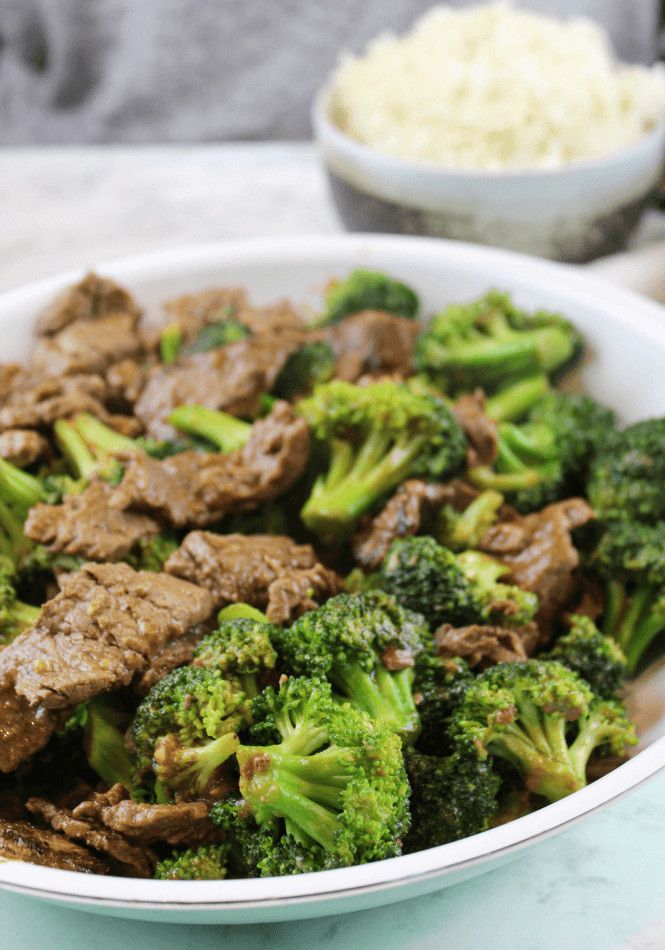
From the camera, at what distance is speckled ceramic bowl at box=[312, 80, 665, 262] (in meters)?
3.33

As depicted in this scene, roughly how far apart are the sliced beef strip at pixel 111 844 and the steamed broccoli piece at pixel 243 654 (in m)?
0.34

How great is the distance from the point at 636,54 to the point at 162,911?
6.87 meters

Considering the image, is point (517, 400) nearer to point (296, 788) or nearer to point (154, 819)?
point (296, 788)

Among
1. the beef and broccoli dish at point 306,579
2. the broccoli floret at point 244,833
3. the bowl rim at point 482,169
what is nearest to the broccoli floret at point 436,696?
the beef and broccoli dish at point 306,579

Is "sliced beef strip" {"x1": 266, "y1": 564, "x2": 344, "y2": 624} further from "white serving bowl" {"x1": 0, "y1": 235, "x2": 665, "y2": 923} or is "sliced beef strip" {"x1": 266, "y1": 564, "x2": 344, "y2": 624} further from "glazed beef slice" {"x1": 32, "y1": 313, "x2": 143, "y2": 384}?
"glazed beef slice" {"x1": 32, "y1": 313, "x2": 143, "y2": 384}

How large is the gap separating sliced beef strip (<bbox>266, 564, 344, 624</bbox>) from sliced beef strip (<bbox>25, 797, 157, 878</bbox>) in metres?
0.50

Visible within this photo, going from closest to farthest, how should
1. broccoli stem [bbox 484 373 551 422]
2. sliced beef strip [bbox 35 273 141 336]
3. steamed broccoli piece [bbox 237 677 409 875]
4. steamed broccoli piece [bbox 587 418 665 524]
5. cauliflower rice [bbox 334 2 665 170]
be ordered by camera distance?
steamed broccoli piece [bbox 237 677 409 875], steamed broccoli piece [bbox 587 418 665 524], broccoli stem [bbox 484 373 551 422], sliced beef strip [bbox 35 273 141 336], cauliflower rice [bbox 334 2 665 170]

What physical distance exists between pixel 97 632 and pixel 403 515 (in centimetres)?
78

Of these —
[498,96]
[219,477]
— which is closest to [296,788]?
[219,477]

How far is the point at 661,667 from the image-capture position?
1.96 metres

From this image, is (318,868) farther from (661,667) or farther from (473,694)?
(661,667)

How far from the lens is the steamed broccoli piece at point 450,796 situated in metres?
1.49

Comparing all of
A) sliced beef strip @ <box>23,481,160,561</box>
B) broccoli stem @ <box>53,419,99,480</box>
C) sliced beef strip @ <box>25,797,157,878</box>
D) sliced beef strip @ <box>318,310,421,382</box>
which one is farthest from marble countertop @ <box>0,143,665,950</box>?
sliced beef strip @ <box>318,310,421,382</box>

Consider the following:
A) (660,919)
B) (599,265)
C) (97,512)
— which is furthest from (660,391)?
(97,512)
